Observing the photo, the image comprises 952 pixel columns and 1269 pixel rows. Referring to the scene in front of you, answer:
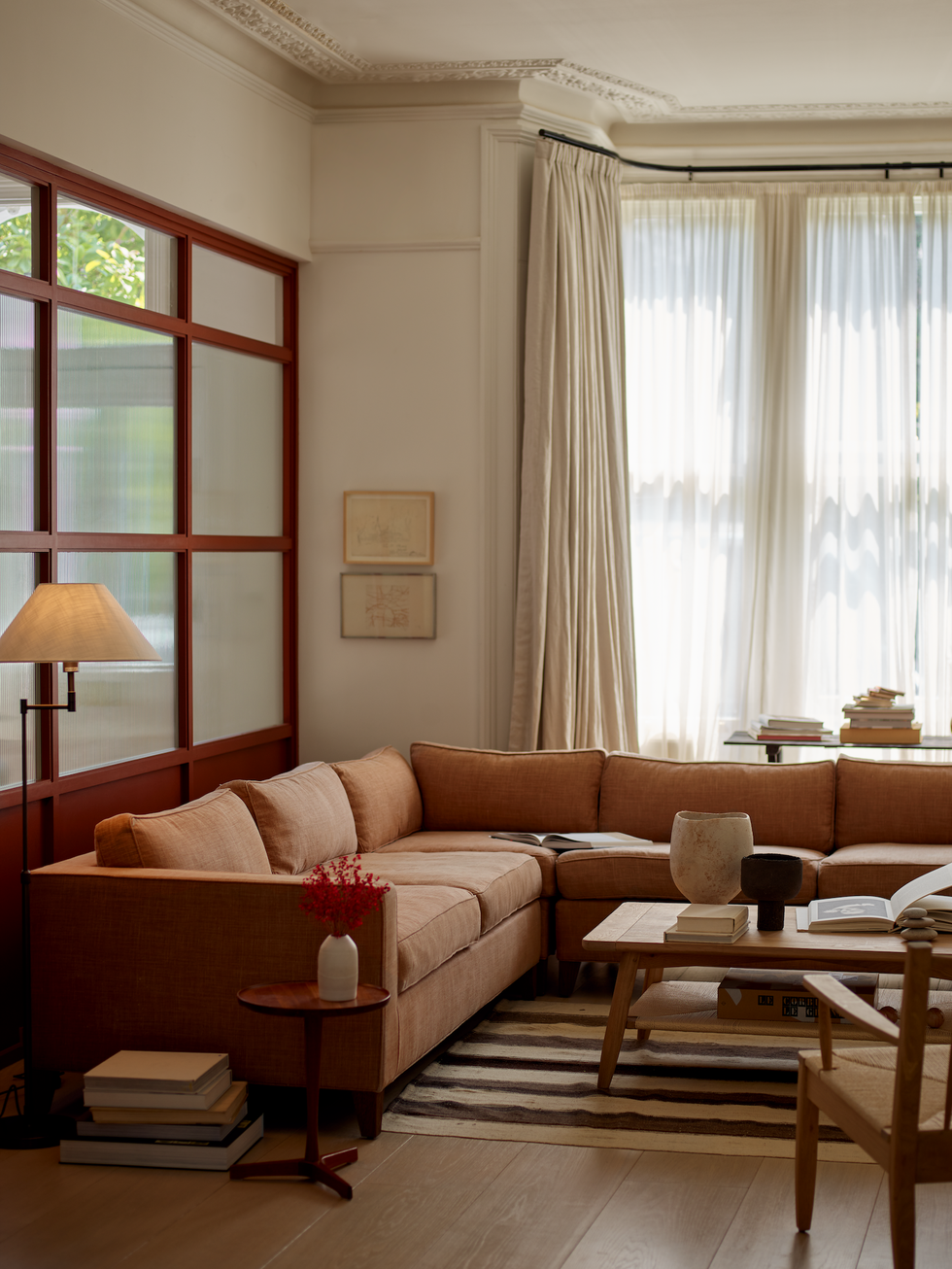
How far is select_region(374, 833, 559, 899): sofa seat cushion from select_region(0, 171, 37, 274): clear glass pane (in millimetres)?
2329

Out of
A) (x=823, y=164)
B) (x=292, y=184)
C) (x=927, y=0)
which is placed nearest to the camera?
(x=927, y=0)

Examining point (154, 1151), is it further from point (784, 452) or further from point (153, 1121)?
point (784, 452)

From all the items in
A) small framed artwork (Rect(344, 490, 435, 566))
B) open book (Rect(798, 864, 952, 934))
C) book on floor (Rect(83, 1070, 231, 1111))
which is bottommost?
book on floor (Rect(83, 1070, 231, 1111))

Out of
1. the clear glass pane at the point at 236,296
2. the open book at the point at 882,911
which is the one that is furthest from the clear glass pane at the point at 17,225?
the open book at the point at 882,911

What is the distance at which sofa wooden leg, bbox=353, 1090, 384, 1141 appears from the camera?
344 centimetres

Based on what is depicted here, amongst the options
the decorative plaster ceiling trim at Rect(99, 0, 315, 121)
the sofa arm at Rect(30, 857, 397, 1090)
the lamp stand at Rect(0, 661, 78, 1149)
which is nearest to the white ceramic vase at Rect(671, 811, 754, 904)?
the sofa arm at Rect(30, 857, 397, 1090)

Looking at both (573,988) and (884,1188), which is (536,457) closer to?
(573,988)

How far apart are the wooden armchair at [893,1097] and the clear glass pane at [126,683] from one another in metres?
2.57

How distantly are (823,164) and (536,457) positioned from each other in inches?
77.1

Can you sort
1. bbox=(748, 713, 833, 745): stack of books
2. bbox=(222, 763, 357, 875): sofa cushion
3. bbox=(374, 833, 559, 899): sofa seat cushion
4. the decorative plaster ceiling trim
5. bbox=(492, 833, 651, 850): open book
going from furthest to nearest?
bbox=(748, 713, 833, 745): stack of books, bbox=(492, 833, 651, 850): open book, bbox=(374, 833, 559, 899): sofa seat cushion, the decorative plaster ceiling trim, bbox=(222, 763, 357, 875): sofa cushion

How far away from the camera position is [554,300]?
5.93 metres

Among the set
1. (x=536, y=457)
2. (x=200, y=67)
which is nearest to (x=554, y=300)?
(x=536, y=457)

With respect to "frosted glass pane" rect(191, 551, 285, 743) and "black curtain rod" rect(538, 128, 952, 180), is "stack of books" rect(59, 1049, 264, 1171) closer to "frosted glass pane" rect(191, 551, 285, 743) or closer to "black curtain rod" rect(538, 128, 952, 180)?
"frosted glass pane" rect(191, 551, 285, 743)

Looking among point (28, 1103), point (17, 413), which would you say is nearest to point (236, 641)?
point (17, 413)
